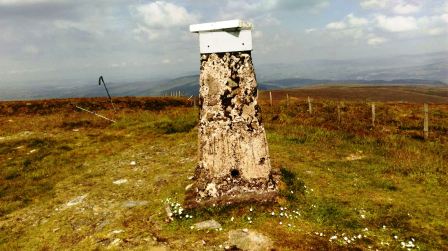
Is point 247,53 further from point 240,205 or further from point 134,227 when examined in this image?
point 134,227

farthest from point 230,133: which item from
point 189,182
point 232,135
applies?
point 189,182

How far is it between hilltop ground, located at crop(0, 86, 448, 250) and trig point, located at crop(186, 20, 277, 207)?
63cm

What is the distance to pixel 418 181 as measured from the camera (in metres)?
12.5

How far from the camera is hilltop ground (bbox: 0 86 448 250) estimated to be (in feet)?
28.4

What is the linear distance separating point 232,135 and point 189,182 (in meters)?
2.89

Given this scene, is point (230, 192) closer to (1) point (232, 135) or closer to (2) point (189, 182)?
(1) point (232, 135)

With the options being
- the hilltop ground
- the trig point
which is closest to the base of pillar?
the trig point

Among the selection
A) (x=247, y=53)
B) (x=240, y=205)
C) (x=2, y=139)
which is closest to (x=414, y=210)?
(x=240, y=205)

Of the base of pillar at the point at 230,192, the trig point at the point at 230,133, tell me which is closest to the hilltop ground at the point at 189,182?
the base of pillar at the point at 230,192

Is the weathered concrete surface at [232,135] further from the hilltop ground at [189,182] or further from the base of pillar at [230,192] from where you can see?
the hilltop ground at [189,182]

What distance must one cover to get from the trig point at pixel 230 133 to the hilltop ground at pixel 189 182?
63 cm

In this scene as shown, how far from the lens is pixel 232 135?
1027 centimetres

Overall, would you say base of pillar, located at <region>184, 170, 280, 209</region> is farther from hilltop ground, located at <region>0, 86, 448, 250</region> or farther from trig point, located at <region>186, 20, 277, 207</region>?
hilltop ground, located at <region>0, 86, 448, 250</region>

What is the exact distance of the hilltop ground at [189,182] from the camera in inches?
341
